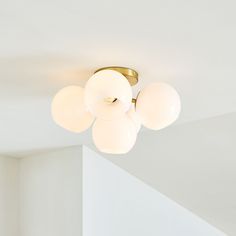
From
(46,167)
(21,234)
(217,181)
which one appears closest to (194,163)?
(217,181)

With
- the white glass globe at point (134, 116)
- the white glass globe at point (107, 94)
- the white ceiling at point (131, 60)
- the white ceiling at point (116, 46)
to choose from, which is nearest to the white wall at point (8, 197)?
the white ceiling at point (131, 60)

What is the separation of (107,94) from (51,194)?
1624 millimetres

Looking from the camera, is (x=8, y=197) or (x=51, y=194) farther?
(x=8, y=197)

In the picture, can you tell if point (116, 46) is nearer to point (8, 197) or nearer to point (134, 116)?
point (134, 116)

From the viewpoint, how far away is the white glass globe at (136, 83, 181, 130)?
1.68m

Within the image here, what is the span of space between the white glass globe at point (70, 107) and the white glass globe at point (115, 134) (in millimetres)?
76

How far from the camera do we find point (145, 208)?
10.8ft

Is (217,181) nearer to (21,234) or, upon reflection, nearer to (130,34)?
(21,234)

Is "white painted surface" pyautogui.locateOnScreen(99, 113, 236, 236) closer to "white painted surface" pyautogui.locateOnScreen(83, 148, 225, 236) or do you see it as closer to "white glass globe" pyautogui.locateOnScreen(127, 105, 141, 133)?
"white painted surface" pyautogui.locateOnScreen(83, 148, 225, 236)

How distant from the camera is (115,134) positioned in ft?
5.68

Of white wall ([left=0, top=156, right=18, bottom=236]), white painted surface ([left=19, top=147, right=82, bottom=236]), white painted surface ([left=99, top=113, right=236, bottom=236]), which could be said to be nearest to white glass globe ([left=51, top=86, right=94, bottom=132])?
white painted surface ([left=99, top=113, right=236, bottom=236])

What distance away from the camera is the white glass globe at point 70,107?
5.71 feet

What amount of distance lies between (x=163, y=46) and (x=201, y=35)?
0.47 ft

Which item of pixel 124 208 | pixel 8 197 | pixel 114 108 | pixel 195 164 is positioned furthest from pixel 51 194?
pixel 114 108
